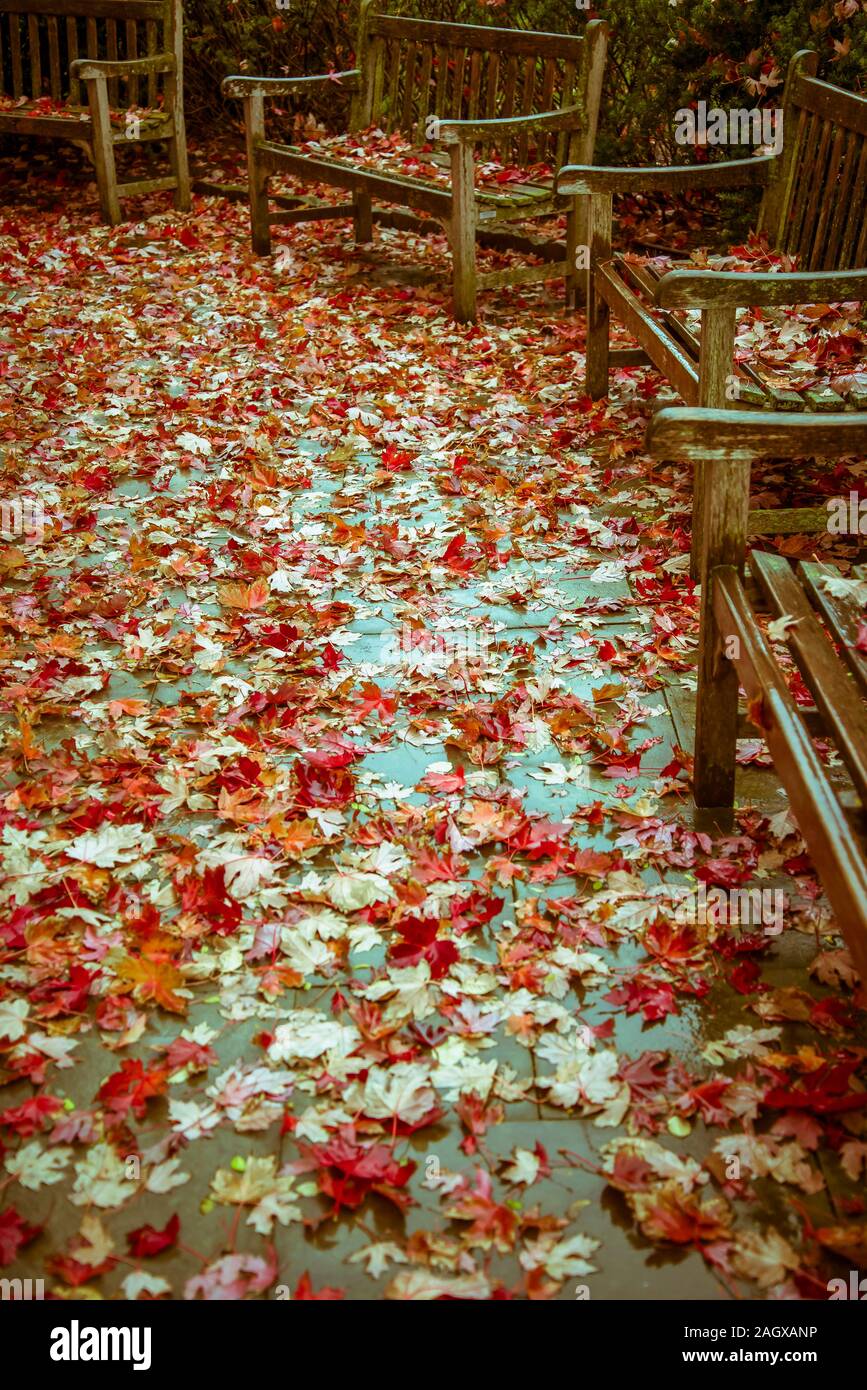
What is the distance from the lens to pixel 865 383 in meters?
3.58

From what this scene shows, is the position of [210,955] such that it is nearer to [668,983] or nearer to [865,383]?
[668,983]

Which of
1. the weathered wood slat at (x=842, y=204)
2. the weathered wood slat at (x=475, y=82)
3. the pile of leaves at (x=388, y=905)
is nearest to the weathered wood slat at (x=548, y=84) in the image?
the weathered wood slat at (x=475, y=82)

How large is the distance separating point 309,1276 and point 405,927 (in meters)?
0.74

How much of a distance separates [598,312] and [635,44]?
8.45 feet

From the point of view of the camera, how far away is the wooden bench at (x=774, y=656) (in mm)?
2057

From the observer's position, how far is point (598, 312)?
498 cm

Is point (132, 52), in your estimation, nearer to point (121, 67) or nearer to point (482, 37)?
point (121, 67)

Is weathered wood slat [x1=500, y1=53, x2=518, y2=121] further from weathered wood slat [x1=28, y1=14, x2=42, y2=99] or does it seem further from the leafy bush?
weathered wood slat [x1=28, y1=14, x2=42, y2=99]

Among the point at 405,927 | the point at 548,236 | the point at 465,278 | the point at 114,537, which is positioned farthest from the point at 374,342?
the point at 405,927

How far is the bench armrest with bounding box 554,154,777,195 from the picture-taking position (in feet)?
14.6

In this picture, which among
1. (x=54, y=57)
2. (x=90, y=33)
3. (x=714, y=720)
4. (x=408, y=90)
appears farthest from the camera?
(x=54, y=57)

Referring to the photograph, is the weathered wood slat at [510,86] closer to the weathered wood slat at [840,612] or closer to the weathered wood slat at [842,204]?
the weathered wood slat at [842,204]

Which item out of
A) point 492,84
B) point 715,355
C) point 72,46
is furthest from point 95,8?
point 715,355

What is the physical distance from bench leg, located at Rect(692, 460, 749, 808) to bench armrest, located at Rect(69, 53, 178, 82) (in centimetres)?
597
